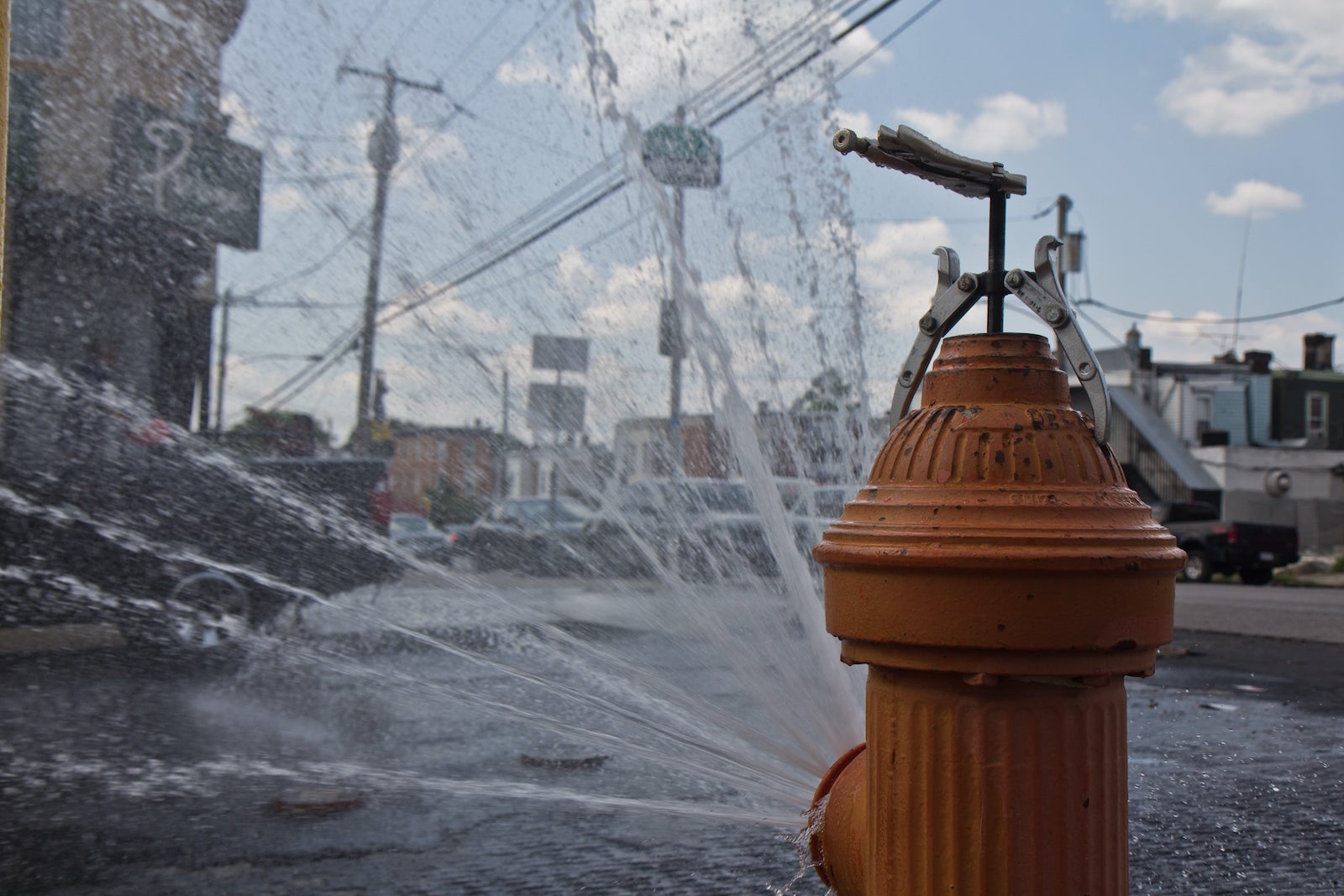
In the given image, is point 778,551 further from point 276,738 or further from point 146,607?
point 146,607

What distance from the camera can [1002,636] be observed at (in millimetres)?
1427

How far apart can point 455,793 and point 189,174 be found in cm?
752

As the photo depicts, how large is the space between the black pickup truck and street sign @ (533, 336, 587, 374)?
16.0m

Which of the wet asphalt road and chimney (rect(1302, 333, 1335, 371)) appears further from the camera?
chimney (rect(1302, 333, 1335, 371))

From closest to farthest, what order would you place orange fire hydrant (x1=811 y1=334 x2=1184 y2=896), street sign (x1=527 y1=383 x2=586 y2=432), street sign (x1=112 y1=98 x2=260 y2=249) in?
1. orange fire hydrant (x1=811 y1=334 x2=1184 y2=896)
2. street sign (x1=527 y1=383 x2=586 y2=432)
3. street sign (x1=112 y1=98 x2=260 y2=249)

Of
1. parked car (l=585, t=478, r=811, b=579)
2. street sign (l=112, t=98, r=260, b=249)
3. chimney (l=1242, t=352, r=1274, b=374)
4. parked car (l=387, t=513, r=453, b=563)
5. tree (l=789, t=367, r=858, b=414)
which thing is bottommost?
parked car (l=387, t=513, r=453, b=563)

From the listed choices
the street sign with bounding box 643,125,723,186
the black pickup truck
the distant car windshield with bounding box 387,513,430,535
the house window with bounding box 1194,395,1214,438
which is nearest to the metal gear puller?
the street sign with bounding box 643,125,723,186

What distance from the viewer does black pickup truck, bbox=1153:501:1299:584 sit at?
18625 mm

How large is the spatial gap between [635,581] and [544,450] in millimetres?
958

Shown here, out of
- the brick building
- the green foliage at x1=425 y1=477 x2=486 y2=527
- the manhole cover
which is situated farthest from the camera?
the green foliage at x1=425 y1=477 x2=486 y2=527

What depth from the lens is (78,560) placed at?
7.11 meters

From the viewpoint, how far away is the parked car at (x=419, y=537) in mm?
9160

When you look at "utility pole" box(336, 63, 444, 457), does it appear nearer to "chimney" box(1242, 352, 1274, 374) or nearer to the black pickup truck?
the black pickup truck

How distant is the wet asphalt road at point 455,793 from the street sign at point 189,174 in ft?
Answer: 14.2
